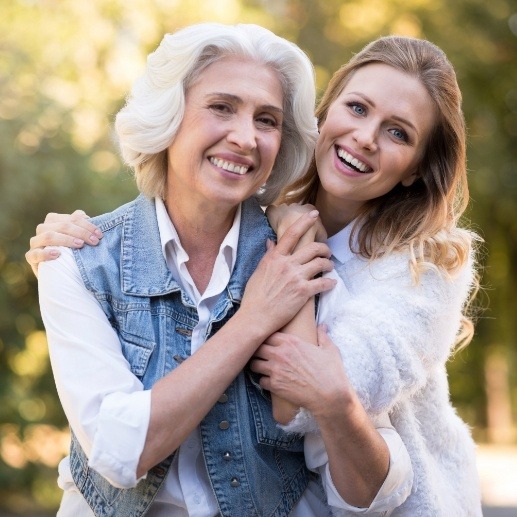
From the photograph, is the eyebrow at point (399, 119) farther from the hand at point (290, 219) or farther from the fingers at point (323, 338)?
the fingers at point (323, 338)

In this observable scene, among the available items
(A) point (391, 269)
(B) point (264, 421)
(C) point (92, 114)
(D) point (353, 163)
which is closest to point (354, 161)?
(D) point (353, 163)

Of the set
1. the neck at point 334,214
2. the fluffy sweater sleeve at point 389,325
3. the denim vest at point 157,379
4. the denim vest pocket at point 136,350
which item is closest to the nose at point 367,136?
the neck at point 334,214

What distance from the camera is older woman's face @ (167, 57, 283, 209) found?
246 cm

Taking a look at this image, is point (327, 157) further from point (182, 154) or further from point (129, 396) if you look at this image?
point (129, 396)

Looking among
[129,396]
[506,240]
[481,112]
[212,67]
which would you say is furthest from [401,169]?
[506,240]

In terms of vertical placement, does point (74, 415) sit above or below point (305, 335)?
below

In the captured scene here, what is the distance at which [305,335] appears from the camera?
2391 millimetres

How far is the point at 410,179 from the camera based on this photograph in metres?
2.97

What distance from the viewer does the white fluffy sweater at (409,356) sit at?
2400mm

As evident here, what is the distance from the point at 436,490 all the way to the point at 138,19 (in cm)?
752

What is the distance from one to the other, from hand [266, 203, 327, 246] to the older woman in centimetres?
4

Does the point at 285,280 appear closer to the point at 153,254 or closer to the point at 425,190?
the point at 153,254

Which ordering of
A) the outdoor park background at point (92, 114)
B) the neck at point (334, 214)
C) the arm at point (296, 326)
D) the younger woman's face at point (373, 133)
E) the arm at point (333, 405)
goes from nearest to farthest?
the arm at point (333, 405) < the arm at point (296, 326) < the younger woman's face at point (373, 133) < the neck at point (334, 214) < the outdoor park background at point (92, 114)

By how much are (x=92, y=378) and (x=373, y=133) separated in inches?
44.2
